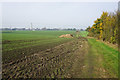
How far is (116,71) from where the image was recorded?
6.51 metres

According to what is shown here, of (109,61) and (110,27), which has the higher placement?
(110,27)

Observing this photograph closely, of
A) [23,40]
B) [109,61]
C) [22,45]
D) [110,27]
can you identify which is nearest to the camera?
[109,61]

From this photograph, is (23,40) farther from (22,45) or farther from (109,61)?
(109,61)

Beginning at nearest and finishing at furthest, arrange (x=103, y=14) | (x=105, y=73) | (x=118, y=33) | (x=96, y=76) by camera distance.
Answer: (x=96, y=76) → (x=105, y=73) → (x=118, y=33) → (x=103, y=14)

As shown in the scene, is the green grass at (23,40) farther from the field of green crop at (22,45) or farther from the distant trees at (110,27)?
the distant trees at (110,27)

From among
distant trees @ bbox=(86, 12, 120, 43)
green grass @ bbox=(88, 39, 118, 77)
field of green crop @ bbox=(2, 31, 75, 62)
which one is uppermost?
distant trees @ bbox=(86, 12, 120, 43)

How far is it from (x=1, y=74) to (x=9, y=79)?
1127 millimetres

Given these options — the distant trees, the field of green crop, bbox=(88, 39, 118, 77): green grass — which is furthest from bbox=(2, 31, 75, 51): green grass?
the distant trees

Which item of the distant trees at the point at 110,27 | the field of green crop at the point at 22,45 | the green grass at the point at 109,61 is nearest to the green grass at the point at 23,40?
the field of green crop at the point at 22,45

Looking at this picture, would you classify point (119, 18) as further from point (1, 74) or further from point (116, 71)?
point (1, 74)

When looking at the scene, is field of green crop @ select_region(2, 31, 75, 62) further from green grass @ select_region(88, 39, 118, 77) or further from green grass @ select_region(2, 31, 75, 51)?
green grass @ select_region(88, 39, 118, 77)

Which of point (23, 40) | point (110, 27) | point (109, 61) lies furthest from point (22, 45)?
point (110, 27)

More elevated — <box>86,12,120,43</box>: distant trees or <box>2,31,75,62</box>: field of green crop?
<box>86,12,120,43</box>: distant trees

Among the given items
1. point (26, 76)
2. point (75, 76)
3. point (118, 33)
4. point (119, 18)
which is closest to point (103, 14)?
point (119, 18)
